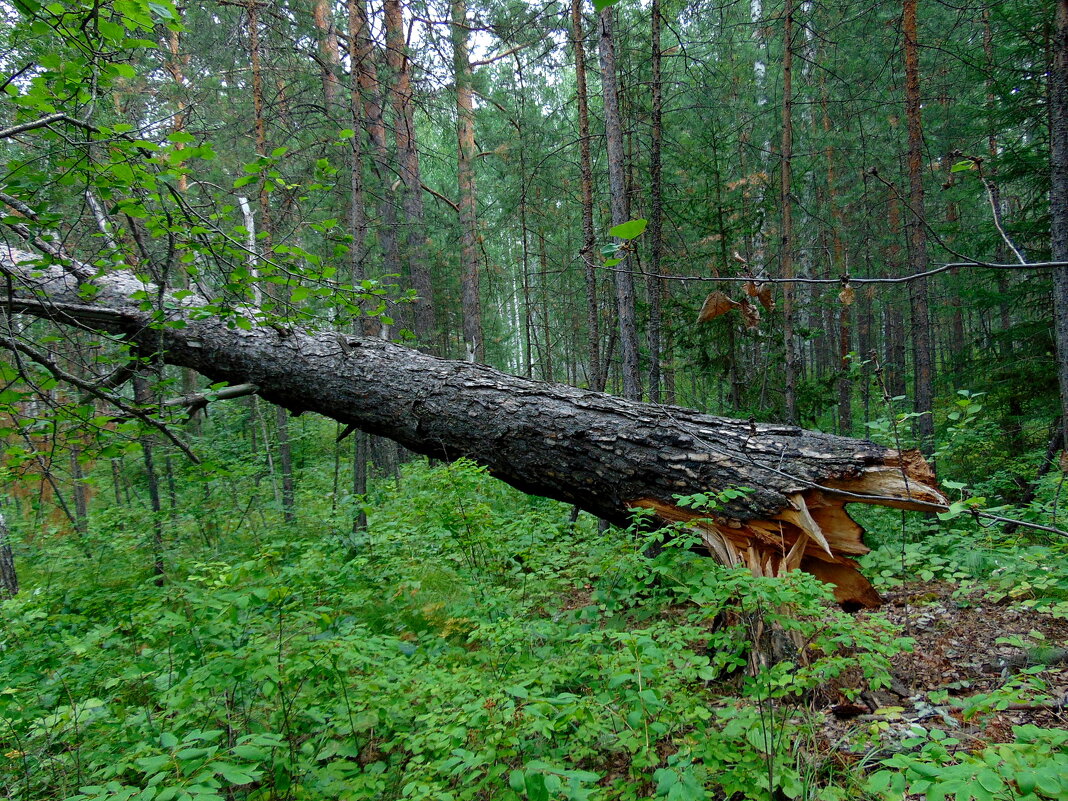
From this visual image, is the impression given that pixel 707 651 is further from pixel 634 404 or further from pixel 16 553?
pixel 16 553

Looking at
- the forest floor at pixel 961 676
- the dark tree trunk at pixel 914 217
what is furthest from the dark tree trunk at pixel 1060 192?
the dark tree trunk at pixel 914 217

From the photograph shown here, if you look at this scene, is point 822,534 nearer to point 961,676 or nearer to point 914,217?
point 961,676

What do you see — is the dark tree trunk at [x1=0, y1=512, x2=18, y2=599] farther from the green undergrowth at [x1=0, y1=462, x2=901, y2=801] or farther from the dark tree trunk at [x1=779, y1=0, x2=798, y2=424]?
the dark tree trunk at [x1=779, y1=0, x2=798, y2=424]

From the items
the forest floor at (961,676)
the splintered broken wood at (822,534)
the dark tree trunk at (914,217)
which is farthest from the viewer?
the dark tree trunk at (914,217)

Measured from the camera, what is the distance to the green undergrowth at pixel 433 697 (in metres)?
2.05

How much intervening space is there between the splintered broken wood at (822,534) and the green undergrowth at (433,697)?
0.31 metres

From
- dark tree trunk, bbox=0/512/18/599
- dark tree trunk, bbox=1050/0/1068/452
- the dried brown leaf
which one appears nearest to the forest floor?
the dried brown leaf

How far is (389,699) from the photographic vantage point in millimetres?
2473

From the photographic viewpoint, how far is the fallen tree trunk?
130 inches

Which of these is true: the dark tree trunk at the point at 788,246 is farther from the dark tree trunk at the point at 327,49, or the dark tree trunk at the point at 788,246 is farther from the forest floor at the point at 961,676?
the dark tree trunk at the point at 327,49

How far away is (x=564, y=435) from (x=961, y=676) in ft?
9.30

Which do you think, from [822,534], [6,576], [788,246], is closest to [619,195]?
[788,246]

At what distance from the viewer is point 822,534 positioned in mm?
3373

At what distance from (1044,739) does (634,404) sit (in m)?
2.80
